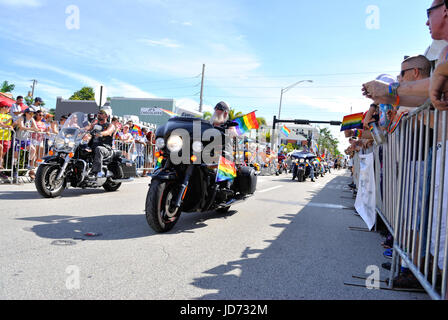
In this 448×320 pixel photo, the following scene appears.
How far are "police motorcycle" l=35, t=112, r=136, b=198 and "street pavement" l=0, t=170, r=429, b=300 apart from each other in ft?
1.62

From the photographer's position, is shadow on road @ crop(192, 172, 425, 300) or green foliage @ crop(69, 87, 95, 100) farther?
green foliage @ crop(69, 87, 95, 100)

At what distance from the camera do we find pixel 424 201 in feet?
8.66

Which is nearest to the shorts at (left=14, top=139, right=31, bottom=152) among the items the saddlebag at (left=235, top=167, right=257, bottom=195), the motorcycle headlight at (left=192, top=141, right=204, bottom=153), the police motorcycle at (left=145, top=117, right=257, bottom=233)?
the police motorcycle at (left=145, top=117, right=257, bottom=233)

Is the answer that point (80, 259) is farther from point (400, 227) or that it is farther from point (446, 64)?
point (446, 64)

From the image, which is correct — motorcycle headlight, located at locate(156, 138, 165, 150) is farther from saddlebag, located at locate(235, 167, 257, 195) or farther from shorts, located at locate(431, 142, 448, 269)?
shorts, located at locate(431, 142, 448, 269)

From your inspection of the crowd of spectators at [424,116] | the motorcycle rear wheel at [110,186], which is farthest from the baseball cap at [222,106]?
the motorcycle rear wheel at [110,186]

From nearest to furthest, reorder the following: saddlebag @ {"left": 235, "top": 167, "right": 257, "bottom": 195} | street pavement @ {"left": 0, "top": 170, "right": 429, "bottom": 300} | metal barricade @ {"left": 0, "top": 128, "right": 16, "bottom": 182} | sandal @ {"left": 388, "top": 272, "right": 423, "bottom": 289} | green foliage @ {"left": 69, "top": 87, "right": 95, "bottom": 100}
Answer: street pavement @ {"left": 0, "top": 170, "right": 429, "bottom": 300}, sandal @ {"left": 388, "top": 272, "right": 423, "bottom": 289}, saddlebag @ {"left": 235, "top": 167, "right": 257, "bottom": 195}, metal barricade @ {"left": 0, "top": 128, "right": 16, "bottom": 182}, green foliage @ {"left": 69, "top": 87, "right": 95, "bottom": 100}

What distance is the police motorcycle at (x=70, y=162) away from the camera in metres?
6.74

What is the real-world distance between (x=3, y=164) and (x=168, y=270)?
823 cm

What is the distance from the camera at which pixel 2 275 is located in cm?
286

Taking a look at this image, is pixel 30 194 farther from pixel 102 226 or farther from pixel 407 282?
pixel 407 282

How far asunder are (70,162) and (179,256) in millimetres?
4417

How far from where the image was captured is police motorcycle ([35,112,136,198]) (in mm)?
6738
